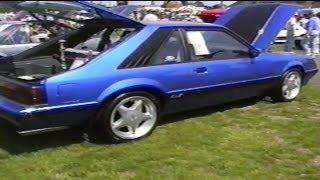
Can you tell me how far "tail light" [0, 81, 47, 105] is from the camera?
460 centimetres

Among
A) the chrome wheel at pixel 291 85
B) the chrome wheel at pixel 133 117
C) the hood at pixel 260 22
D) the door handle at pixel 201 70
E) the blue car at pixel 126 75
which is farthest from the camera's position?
the hood at pixel 260 22

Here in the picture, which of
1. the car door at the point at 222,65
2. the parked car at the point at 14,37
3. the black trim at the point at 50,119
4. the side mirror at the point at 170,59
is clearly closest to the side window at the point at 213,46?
the car door at the point at 222,65

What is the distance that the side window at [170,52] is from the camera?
544 cm

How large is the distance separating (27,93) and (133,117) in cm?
113

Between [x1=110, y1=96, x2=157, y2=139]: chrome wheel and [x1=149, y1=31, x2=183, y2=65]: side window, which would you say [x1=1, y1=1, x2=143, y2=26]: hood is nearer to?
[x1=149, y1=31, x2=183, y2=65]: side window

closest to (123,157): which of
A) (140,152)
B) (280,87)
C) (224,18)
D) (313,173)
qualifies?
(140,152)

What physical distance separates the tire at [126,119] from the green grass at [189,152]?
0.11 meters

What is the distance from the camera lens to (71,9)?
5.66 metres

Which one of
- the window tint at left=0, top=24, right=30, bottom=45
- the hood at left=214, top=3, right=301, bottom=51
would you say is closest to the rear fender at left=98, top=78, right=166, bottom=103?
the hood at left=214, top=3, right=301, bottom=51

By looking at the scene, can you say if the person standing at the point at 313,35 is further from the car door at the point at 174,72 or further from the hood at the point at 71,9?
the hood at the point at 71,9

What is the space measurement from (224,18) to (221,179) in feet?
16.2

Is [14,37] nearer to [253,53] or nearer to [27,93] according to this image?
[253,53]

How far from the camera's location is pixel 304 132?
559 centimetres

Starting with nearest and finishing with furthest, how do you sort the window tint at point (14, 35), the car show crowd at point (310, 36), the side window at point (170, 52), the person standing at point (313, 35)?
the side window at point (170, 52), the window tint at point (14, 35), the car show crowd at point (310, 36), the person standing at point (313, 35)
